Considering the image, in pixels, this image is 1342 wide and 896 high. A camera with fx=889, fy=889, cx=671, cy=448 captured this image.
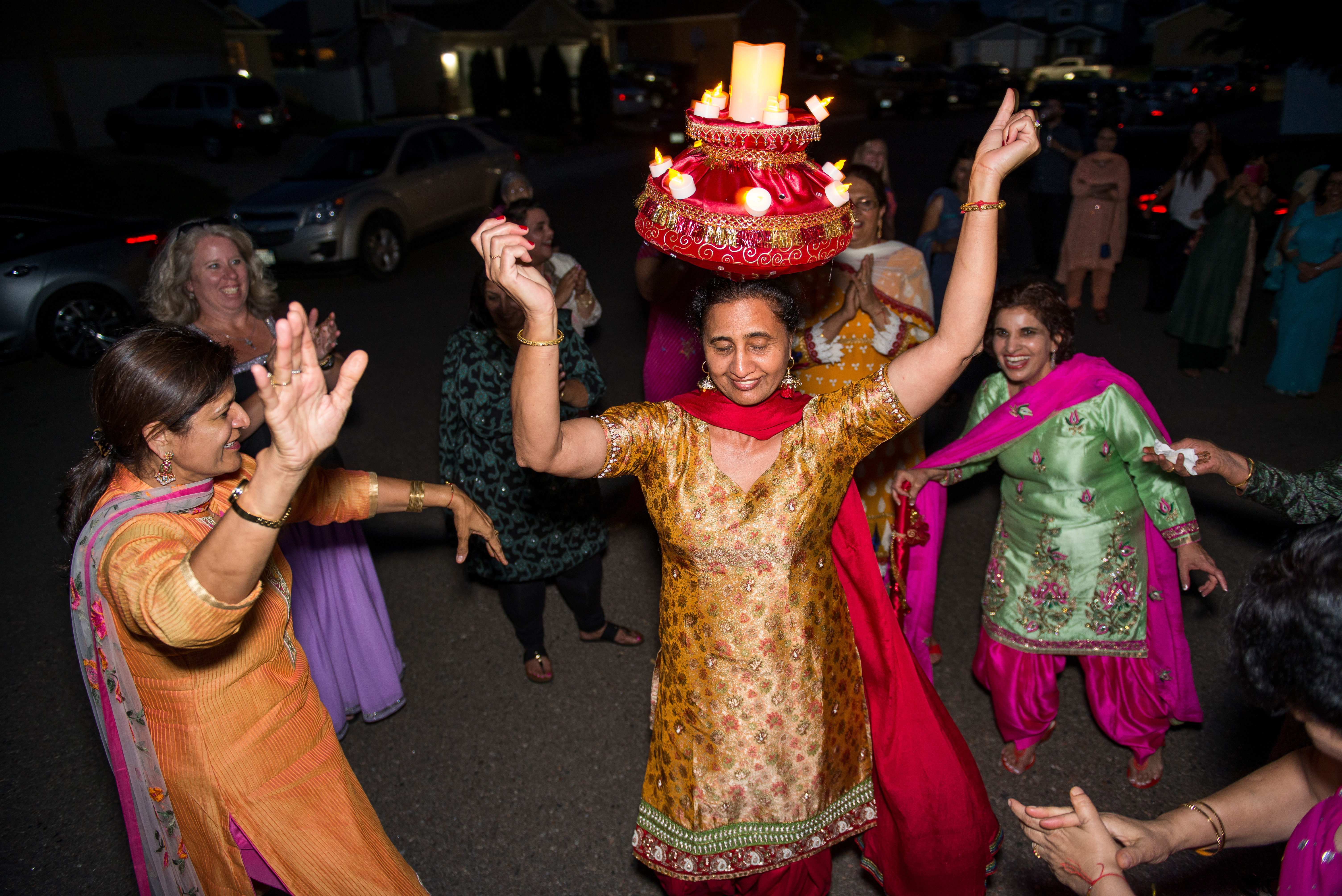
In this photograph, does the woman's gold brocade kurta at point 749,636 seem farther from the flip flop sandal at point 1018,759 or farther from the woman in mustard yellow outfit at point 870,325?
the woman in mustard yellow outfit at point 870,325

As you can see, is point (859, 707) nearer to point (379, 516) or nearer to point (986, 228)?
point (986, 228)

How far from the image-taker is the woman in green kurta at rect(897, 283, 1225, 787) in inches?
119

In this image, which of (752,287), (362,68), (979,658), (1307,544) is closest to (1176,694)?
(979,658)

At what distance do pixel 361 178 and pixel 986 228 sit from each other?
1072 cm

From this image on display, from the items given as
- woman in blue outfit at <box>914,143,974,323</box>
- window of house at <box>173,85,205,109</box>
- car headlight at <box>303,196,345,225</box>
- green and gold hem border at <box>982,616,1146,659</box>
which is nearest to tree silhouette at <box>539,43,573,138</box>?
window of house at <box>173,85,205,109</box>

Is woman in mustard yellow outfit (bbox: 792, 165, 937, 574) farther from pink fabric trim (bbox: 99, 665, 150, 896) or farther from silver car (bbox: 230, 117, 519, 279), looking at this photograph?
silver car (bbox: 230, 117, 519, 279)

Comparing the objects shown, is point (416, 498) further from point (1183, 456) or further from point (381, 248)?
point (381, 248)

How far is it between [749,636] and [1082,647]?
1.65 m

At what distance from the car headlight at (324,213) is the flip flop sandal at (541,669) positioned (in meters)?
8.09

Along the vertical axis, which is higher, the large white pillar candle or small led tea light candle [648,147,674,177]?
the large white pillar candle

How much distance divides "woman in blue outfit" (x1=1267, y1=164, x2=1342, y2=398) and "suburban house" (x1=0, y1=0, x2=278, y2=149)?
27067 mm

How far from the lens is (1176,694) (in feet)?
10.6

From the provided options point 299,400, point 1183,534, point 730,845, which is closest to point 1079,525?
point 1183,534

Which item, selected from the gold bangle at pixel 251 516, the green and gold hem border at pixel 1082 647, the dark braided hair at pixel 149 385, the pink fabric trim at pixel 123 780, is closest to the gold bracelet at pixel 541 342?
the gold bangle at pixel 251 516
